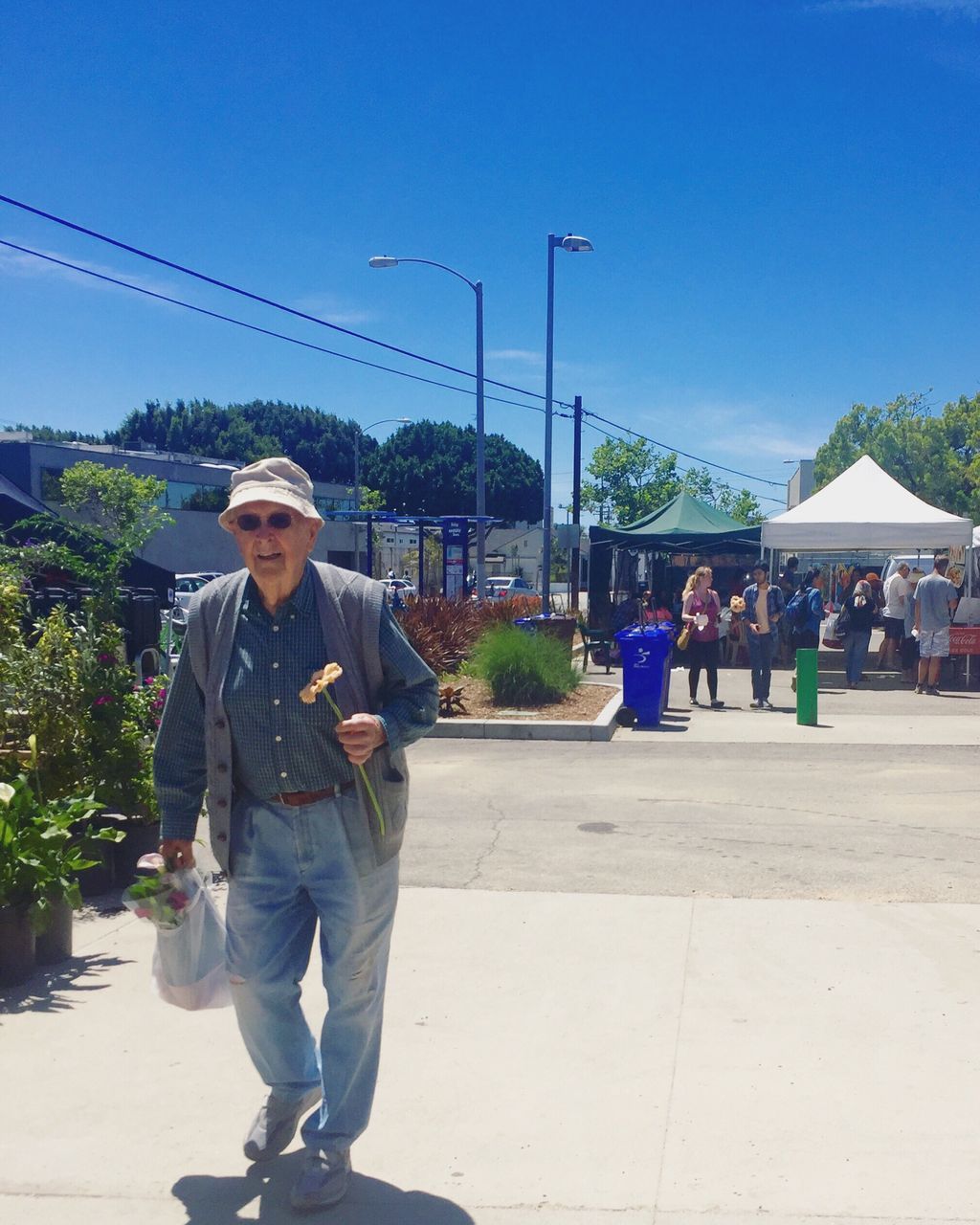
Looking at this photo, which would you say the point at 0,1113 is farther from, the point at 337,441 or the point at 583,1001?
the point at 337,441

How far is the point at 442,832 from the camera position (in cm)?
754

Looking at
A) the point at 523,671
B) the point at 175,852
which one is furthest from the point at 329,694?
the point at 523,671

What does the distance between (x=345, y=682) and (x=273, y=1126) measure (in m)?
1.29

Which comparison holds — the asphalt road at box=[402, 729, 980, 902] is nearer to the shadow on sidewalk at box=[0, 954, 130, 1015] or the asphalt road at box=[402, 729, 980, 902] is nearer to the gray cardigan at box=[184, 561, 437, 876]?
the shadow on sidewalk at box=[0, 954, 130, 1015]

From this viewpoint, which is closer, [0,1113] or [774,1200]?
[774,1200]

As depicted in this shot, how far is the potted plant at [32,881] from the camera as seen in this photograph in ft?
15.3

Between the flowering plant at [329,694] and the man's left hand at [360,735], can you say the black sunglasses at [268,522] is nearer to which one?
the flowering plant at [329,694]

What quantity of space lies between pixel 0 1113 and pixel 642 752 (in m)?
7.73

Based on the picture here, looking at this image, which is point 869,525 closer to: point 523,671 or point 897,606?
point 897,606

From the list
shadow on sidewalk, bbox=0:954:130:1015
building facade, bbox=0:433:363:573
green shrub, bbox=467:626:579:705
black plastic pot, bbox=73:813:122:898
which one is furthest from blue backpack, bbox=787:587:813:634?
building facade, bbox=0:433:363:573

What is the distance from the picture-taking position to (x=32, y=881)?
4.69 m

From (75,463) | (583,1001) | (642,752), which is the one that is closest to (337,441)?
(75,463)

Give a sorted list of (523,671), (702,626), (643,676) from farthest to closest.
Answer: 1. (702,626)
2. (523,671)
3. (643,676)

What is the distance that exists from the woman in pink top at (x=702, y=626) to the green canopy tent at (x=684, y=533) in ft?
27.5
